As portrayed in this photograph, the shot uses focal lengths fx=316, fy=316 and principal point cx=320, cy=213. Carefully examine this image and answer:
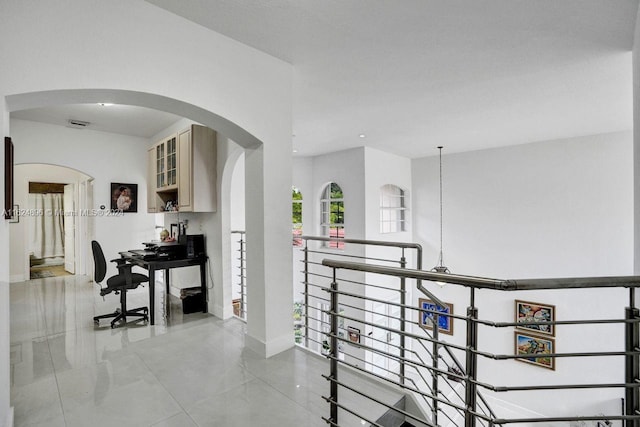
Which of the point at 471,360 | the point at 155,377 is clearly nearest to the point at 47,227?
the point at 155,377

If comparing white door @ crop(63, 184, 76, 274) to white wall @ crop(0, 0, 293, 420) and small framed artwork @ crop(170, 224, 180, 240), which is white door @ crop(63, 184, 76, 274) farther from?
white wall @ crop(0, 0, 293, 420)

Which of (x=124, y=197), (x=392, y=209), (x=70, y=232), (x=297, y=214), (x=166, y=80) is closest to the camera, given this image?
(x=166, y=80)

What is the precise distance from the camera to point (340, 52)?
251 centimetres

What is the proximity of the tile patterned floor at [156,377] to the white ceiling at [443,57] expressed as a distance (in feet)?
8.11

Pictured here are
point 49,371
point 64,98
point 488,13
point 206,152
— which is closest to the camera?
point 64,98

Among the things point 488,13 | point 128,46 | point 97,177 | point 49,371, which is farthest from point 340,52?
point 97,177

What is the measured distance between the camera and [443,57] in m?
2.58

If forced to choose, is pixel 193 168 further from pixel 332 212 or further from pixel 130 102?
pixel 332 212

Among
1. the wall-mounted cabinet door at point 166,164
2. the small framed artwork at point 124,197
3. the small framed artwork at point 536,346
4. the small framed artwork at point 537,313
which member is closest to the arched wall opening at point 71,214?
the small framed artwork at point 124,197

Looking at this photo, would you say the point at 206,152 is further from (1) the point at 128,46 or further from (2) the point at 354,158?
(2) the point at 354,158

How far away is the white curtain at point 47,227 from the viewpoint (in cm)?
786

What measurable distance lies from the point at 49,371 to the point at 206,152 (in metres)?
2.41

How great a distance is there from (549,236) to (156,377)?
6140mm

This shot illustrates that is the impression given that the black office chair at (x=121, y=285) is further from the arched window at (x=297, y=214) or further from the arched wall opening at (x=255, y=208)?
the arched window at (x=297, y=214)
